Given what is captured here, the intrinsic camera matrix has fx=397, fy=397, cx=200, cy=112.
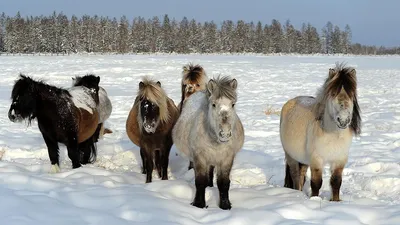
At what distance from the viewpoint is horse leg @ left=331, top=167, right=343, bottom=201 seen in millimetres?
4898

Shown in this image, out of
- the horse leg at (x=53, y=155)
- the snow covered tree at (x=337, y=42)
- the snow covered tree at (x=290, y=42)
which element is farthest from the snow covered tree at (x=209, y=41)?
the horse leg at (x=53, y=155)

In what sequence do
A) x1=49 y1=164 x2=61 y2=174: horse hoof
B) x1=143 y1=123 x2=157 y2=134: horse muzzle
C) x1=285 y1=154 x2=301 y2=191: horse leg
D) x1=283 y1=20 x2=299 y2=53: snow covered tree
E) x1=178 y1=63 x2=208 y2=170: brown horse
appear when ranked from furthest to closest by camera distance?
x1=283 y1=20 x2=299 y2=53: snow covered tree → x1=178 y1=63 x2=208 y2=170: brown horse → x1=49 y1=164 x2=61 y2=174: horse hoof → x1=143 y1=123 x2=157 y2=134: horse muzzle → x1=285 y1=154 x2=301 y2=191: horse leg

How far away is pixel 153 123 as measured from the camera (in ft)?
19.7

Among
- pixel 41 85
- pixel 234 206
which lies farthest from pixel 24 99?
pixel 234 206

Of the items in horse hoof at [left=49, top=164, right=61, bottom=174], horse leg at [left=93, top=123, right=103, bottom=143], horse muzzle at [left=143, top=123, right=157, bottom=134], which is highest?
horse muzzle at [left=143, top=123, right=157, bottom=134]

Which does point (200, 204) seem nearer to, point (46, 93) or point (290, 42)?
point (46, 93)

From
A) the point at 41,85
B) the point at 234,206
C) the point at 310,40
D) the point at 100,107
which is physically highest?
the point at 310,40

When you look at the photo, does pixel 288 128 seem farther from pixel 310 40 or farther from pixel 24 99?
pixel 310 40

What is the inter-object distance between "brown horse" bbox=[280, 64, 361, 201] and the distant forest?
79.7 meters

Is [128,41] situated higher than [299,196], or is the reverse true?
[128,41]

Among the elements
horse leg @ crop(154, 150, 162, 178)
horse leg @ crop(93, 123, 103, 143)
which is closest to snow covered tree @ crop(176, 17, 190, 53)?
horse leg @ crop(93, 123, 103, 143)

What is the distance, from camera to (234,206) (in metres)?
4.79

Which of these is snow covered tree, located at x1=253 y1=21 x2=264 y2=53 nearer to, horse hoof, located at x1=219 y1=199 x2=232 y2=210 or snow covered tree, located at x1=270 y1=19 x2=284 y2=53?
snow covered tree, located at x1=270 y1=19 x2=284 y2=53

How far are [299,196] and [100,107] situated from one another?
4928 mm
